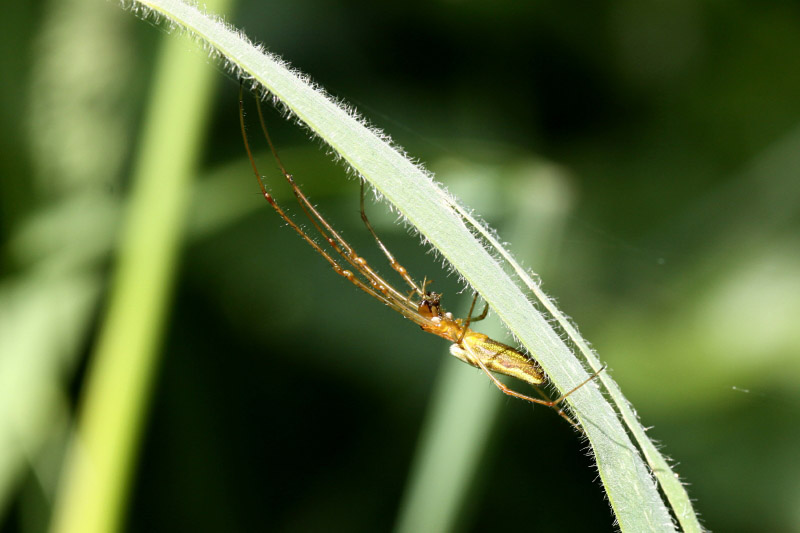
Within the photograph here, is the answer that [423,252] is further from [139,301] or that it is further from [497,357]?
[139,301]

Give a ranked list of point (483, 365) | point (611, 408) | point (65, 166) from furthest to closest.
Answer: point (65, 166)
point (483, 365)
point (611, 408)

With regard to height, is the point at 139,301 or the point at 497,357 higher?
the point at 139,301

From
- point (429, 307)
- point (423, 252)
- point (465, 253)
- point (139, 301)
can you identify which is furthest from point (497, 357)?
point (139, 301)

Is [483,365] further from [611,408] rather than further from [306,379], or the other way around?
[306,379]

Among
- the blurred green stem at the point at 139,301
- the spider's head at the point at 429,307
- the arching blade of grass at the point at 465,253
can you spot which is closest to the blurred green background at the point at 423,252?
the blurred green stem at the point at 139,301

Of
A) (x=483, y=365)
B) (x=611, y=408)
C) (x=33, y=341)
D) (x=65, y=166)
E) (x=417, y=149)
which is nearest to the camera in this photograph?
(x=611, y=408)

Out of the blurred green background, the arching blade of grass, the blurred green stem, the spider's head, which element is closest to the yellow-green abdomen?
the spider's head

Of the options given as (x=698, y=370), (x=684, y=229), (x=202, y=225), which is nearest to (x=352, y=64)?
(x=202, y=225)
